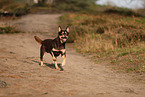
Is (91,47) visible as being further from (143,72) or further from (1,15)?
(1,15)

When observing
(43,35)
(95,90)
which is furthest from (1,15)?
(95,90)

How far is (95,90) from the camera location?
5281 millimetres

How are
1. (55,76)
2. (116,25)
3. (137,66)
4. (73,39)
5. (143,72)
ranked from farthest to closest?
(116,25) < (73,39) < (137,66) < (143,72) < (55,76)

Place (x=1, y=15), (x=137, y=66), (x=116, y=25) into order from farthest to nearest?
(x=1, y=15), (x=116, y=25), (x=137, y=66)

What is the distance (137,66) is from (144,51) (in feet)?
6.53

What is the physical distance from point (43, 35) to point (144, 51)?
27.7 ft

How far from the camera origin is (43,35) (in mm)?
16875

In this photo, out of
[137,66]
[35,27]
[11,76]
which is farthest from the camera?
[35,27]

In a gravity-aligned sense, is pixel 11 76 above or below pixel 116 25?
below

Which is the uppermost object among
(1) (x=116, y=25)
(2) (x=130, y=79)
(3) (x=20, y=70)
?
(1) (x=116, y=25)

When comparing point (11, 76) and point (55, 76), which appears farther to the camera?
point (55, 76)

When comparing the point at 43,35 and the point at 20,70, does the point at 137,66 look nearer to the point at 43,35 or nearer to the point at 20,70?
the point at 20,70

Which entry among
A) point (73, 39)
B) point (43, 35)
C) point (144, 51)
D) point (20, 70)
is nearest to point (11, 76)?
point (20, 70)

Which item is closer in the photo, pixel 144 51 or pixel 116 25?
pixel 144 51
